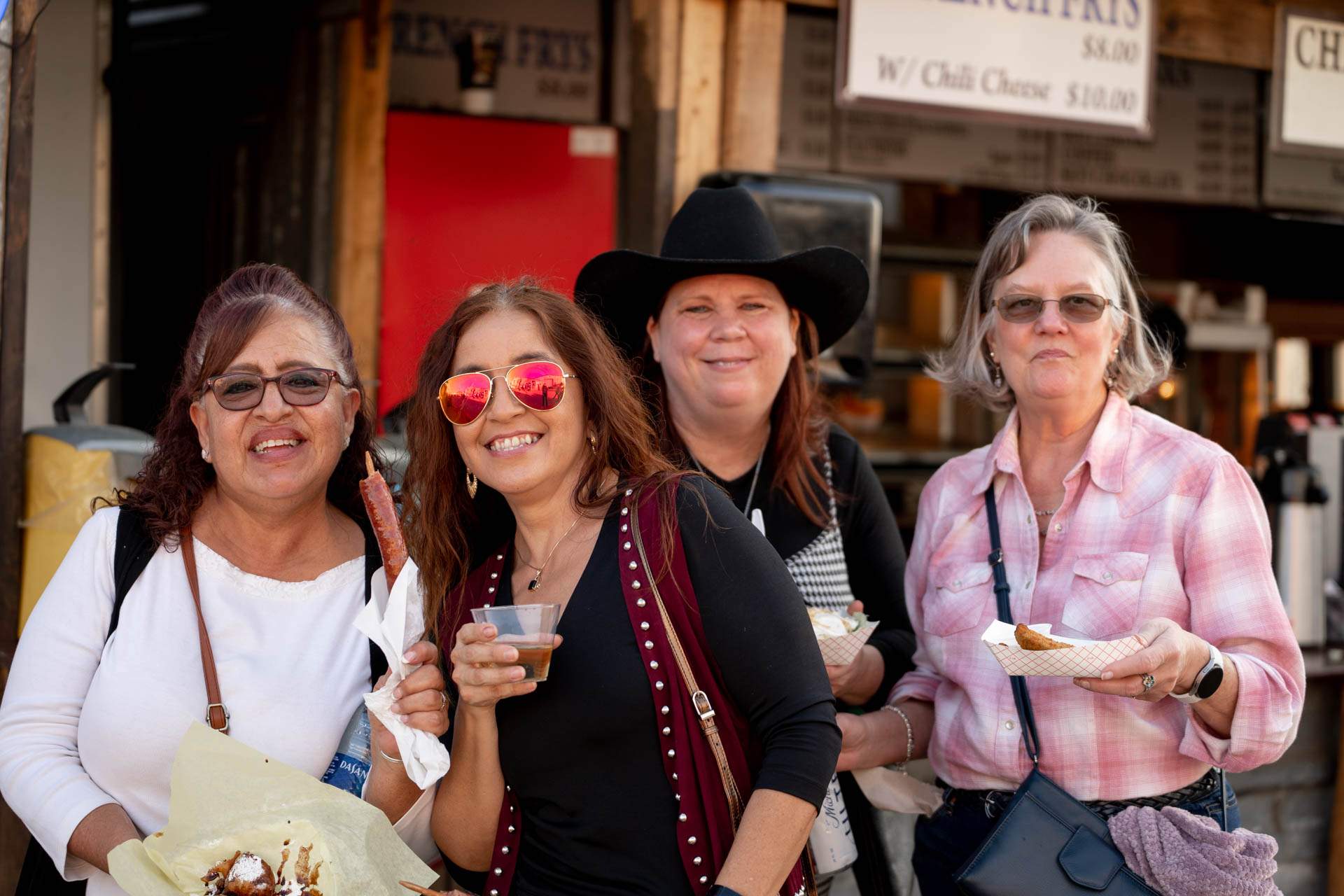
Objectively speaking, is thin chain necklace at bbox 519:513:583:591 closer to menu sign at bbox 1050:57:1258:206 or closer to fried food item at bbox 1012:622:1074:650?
fried food item at bbox 1012:622:1074:650

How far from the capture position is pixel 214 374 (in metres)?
2.43

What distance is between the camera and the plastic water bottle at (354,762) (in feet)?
7.56

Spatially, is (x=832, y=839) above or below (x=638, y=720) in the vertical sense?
below

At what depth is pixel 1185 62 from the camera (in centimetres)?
641

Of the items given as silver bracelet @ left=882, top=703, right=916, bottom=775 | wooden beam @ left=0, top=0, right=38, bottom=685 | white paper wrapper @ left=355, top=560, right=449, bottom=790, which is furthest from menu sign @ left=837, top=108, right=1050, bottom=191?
white paper wrapper @ left=355, top=560, right=449, bottom=790

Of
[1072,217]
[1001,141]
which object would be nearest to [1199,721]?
[1072,217]

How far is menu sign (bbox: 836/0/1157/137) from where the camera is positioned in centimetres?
460

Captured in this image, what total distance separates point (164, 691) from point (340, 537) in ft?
1.54

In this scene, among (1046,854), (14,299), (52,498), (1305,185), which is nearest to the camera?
(1046,854)

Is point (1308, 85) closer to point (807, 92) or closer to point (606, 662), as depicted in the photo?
point (807, 92)

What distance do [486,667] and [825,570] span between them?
115 cm

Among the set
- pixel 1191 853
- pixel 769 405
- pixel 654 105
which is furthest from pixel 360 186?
pixel 1191 853

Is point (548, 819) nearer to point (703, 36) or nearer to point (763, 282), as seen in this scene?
point (763, 282)

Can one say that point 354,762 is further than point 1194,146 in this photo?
No
